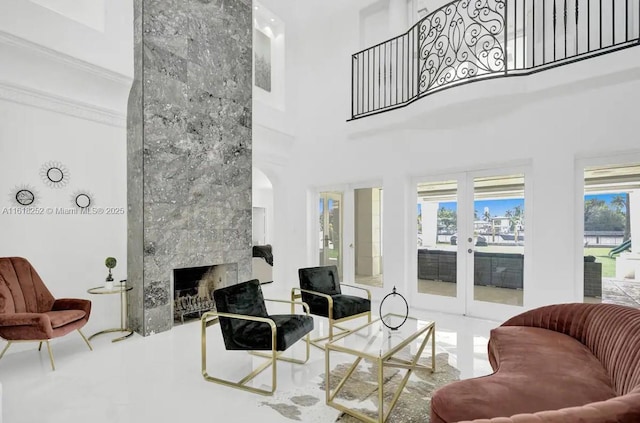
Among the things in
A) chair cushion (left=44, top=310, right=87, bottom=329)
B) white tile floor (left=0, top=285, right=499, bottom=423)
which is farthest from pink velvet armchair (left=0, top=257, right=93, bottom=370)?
white tile floor (left=0, top=285, right=499, bottom=423)

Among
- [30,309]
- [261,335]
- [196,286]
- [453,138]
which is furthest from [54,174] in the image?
[453,138]

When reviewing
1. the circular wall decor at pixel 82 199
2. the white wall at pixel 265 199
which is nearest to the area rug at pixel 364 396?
the circular wall decor at pixel 82 199

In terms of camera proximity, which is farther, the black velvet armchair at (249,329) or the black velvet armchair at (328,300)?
the black velvet armchair at (328,300)

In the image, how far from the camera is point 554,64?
→ 418 cm

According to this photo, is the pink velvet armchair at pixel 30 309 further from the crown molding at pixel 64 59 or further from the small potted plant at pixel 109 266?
the crown molding at pixel 64 59

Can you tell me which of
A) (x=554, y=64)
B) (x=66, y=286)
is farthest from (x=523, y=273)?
(x=66, y=286)

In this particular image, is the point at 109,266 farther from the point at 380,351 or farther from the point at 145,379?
the point at 380,351

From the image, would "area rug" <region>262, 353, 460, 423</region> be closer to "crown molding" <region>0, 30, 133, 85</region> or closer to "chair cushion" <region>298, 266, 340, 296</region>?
"chair cushion" <region>298, 266, 340, 296</region>

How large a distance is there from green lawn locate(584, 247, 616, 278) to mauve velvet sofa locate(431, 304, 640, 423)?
67.4 inches

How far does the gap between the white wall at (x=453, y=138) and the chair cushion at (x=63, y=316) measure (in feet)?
13.5

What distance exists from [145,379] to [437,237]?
Answer: 172 inches

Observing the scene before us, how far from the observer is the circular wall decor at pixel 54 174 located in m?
4.00

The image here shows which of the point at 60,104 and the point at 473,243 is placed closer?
the point at 60,104

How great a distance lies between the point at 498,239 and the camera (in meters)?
4.98
